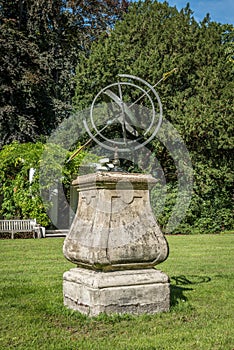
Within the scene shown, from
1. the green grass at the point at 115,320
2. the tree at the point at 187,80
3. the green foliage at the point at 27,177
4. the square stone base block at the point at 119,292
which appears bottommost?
the green grass at the point at 115,320

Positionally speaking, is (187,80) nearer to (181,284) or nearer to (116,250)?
(181,284)

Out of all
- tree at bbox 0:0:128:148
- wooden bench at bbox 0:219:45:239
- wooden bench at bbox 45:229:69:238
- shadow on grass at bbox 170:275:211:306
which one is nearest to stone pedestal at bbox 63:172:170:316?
shadow on grass at bbox 170:275:211:306

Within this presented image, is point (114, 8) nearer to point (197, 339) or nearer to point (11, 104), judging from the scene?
point (11, 104)

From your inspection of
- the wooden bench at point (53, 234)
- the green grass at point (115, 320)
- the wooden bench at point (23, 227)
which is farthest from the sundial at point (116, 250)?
the wooden bench at point (53, 234)

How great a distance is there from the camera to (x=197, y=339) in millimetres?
4594

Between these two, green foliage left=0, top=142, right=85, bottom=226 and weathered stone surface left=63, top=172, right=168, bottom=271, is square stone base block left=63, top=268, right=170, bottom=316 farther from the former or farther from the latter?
green foliage left=0, top=142, right=85, bottom=226

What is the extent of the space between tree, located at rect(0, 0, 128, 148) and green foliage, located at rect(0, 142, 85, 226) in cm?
227

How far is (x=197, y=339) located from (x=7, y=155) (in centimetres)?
1484

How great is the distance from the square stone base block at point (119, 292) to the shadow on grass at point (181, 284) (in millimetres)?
607

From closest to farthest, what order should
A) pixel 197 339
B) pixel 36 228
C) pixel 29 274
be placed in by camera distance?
pixel 197 339
pixel 29 274
pixel 36 228

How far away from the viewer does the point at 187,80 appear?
65.2ft

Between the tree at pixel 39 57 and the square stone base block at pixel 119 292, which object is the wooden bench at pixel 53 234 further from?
the square stone base block at pixel 119 292

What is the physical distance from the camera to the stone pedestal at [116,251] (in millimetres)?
5270

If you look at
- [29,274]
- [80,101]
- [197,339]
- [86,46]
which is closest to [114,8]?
[86,46]
